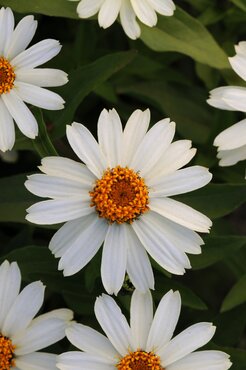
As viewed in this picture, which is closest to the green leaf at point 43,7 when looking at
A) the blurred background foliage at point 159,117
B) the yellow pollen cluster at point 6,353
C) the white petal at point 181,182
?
the blurred background foliage at point 159,117

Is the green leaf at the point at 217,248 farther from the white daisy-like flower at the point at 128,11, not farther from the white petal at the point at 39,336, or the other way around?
the white daisy-like flower at the point at 128,11

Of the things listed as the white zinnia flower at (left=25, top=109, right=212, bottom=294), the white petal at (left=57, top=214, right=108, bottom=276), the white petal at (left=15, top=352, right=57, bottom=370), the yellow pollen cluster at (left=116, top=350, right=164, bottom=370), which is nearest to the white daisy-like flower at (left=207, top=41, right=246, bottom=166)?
the white zinnia flower at (left=25, top=109, right=212, bottom=294)

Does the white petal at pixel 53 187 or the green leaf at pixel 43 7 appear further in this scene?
the green leaf at pixel 43 7

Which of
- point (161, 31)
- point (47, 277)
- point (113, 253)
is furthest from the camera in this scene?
point (161, 31)

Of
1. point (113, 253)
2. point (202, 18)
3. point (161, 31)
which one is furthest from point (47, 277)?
point (202, 18)

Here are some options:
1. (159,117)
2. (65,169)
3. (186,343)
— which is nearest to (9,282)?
(65,169)

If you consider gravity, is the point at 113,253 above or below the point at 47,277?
below

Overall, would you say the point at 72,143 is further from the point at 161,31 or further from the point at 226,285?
the point at 226,285
